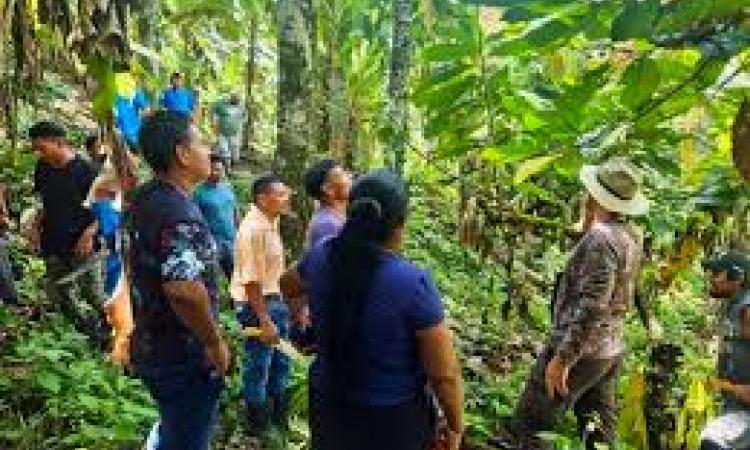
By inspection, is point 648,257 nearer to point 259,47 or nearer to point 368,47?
point 368,47

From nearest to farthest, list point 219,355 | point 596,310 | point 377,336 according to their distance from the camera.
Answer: point 377,336, point 219,355, point 596,310

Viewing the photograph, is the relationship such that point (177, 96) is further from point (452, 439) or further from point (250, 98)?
point (452, 439)

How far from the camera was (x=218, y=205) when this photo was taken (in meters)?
7.64

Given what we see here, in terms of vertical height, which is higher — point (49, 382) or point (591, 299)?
point (591, 299)

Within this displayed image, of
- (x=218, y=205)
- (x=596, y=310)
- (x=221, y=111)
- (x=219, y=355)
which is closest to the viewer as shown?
(x=219, y=355)

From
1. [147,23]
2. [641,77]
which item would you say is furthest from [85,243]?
[641,77]

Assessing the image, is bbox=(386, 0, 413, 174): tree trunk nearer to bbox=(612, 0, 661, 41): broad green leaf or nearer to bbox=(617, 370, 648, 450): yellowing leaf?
bbox=(617, 370, 648, 450): yellowing leaf

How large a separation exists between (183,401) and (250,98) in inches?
449

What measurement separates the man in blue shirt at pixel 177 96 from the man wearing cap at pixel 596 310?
21.9 ft

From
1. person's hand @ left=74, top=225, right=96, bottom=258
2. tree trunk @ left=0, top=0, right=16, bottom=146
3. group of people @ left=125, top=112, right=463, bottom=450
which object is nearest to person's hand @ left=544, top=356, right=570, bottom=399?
group of people @ left=125, top=112, right=463, bottom=450

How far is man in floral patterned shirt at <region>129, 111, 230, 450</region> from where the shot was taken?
362 centimetres

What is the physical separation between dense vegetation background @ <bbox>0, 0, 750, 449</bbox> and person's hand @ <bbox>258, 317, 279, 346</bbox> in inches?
29.6

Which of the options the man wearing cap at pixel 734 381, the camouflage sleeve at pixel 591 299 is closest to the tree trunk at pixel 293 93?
the camouflage sleeve at pixel 591 299

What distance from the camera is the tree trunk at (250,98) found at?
14.1 meters
